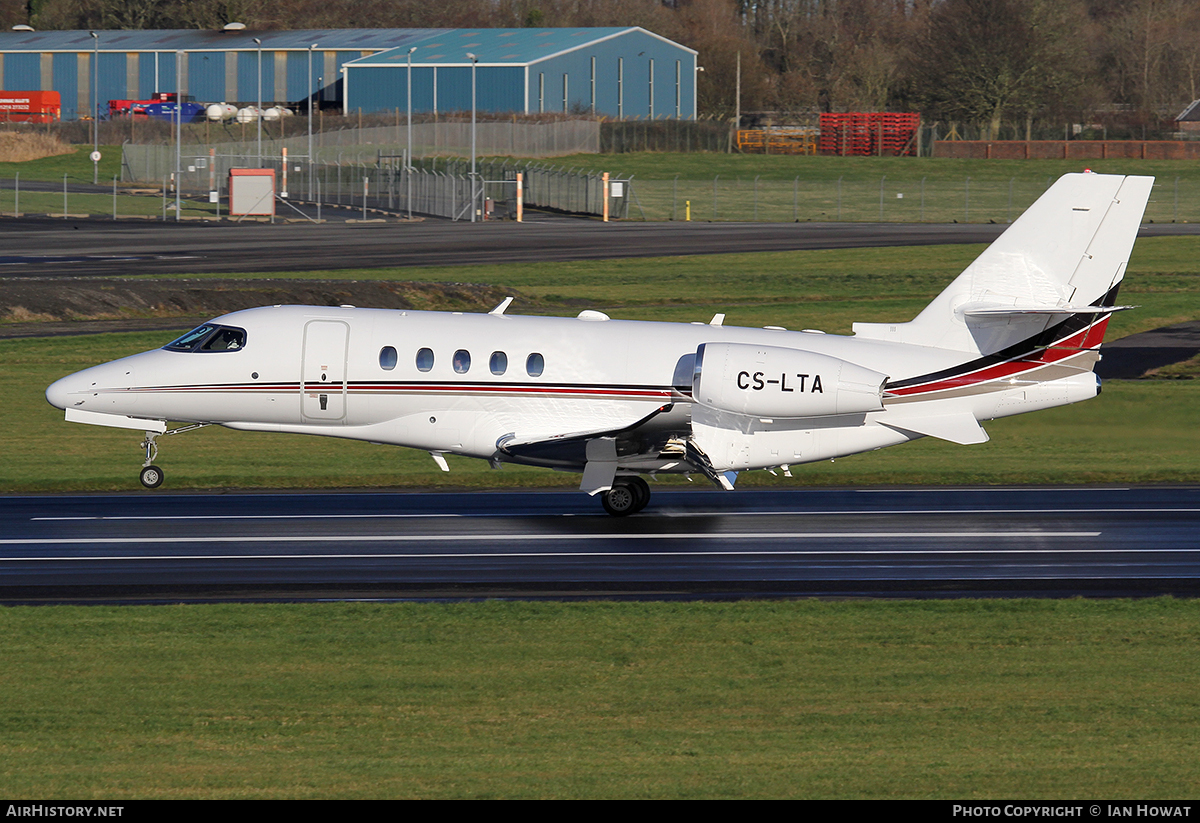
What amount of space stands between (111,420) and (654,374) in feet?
30.8

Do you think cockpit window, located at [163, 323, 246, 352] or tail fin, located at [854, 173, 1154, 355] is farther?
cockpit window, located at [163, 323, 246, 352]

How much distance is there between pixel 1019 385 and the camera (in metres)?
24.6

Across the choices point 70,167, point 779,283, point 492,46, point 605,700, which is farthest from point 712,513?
point 70,167

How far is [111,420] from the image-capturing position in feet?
82.7

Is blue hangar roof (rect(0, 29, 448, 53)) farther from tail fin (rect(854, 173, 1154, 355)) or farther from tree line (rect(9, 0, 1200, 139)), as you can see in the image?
tail fin (rect(854, 173, 1154, 355))

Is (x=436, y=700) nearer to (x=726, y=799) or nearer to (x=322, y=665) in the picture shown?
(x=322, y=665)

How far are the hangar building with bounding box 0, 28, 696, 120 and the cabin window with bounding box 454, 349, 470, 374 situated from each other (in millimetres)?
105588

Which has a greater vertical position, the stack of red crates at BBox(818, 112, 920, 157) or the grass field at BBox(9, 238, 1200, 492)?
the stack of red crates at BBox(818, 112, 920, 157)

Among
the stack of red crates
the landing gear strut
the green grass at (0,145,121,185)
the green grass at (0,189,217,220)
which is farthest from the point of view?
the stack of red crates

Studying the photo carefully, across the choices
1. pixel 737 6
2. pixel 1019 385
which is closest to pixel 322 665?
pixel 1019 385

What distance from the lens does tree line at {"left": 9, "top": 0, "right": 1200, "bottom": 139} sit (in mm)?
146625

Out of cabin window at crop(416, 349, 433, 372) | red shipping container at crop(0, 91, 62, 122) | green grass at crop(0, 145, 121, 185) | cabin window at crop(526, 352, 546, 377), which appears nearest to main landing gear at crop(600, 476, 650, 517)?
cabin window at crop(526, 352, 546, 377)

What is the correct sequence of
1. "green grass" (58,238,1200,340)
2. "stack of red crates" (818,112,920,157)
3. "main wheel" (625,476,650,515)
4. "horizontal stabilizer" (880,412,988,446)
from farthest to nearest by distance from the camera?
"stack of red crates" (818,112,920,157)
"green grass" (58,238,1200,340)
"main wheel" (625,476,650,515)
"horizontal stabilizer" (880,412,988,446)

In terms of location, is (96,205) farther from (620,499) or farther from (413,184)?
(620,499)
